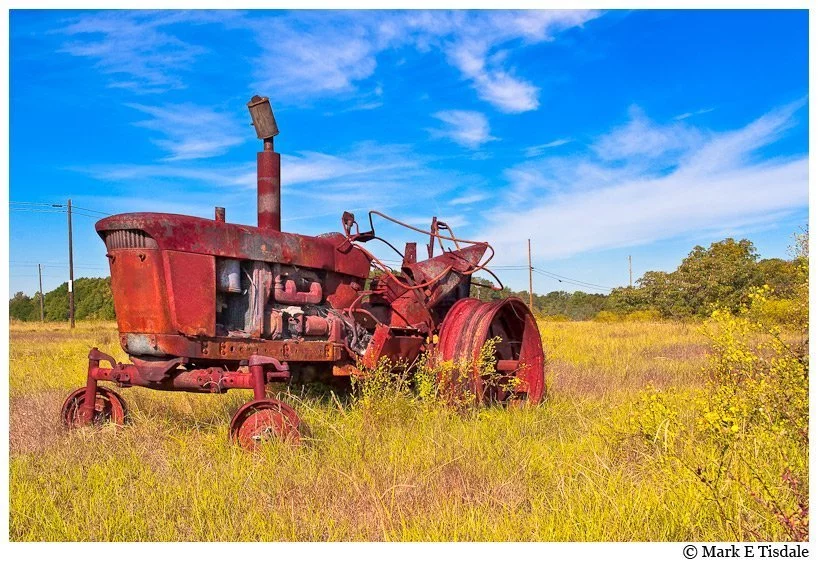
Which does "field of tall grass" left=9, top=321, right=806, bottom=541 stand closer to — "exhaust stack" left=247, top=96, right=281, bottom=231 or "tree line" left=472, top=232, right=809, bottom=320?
"exhaust stack" left=247, top=96, right=281, bottom=231

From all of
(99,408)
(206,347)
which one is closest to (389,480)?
(206,347)

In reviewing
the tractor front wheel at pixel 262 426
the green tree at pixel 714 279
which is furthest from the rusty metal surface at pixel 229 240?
the green tree at pixel 714 279

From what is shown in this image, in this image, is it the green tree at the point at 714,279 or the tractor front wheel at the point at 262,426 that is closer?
the tractor front wheel at the point at 262,426

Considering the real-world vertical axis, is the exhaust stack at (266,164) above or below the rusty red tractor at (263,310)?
above

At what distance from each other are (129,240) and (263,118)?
148cm

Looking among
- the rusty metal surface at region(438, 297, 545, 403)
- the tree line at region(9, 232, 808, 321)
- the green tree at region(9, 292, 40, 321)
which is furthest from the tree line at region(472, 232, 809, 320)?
the green tree at region(9, 292, 40, 321)

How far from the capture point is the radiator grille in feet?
14.7

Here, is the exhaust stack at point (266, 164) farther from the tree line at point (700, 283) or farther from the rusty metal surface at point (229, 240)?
the tree line at point (700, 283)

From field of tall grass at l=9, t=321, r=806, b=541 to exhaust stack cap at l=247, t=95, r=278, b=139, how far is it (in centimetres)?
224

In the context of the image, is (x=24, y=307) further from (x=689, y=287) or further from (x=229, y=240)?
(x=229, y=240)

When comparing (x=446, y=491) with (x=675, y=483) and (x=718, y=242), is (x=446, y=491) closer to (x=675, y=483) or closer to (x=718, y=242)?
(x=675, y=483)

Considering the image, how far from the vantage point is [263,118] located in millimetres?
5301

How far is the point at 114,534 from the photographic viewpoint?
3.07 meters

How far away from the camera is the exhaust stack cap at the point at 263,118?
5.30 m
